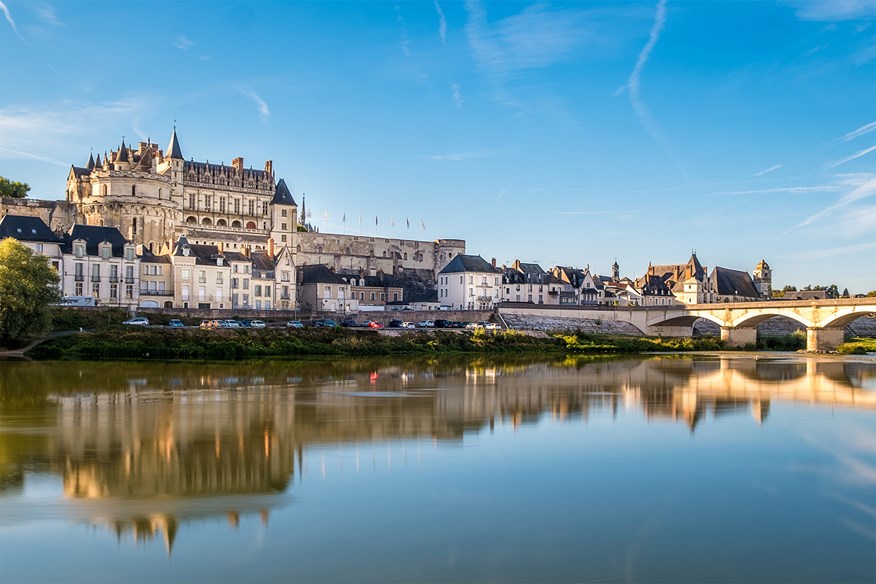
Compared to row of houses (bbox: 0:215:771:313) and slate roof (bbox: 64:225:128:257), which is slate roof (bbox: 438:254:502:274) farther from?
slate roof (bbox: 64:225:128:257)

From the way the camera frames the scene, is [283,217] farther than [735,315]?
Yes

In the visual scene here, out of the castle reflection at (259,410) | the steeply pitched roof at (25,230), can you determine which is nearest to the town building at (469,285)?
the castle reflection at (259,410)

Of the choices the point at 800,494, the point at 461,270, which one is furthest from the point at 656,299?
the point at 800,494

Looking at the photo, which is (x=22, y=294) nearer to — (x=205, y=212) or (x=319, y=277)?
(x=319, y=277)

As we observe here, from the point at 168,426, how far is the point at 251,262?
113 ft

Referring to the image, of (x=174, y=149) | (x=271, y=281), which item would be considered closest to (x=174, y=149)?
(x=174, y=149)

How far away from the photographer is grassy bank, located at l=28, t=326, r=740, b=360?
32.2m

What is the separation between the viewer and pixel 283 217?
225 ft

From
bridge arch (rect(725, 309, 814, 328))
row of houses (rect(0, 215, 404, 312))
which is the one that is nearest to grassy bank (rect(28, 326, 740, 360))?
bridge arch (rect(725, 309, 814, 328))

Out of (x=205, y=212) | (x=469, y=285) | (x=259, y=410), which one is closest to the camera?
(x=259, y=410)

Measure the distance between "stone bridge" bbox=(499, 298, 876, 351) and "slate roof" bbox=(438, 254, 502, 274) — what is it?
5821mm

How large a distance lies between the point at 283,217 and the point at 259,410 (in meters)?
53.1

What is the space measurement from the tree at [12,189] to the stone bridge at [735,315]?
3866 centimetres

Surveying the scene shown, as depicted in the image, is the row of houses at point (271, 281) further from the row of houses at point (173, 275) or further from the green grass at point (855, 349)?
the green grass at point (855, 349)
